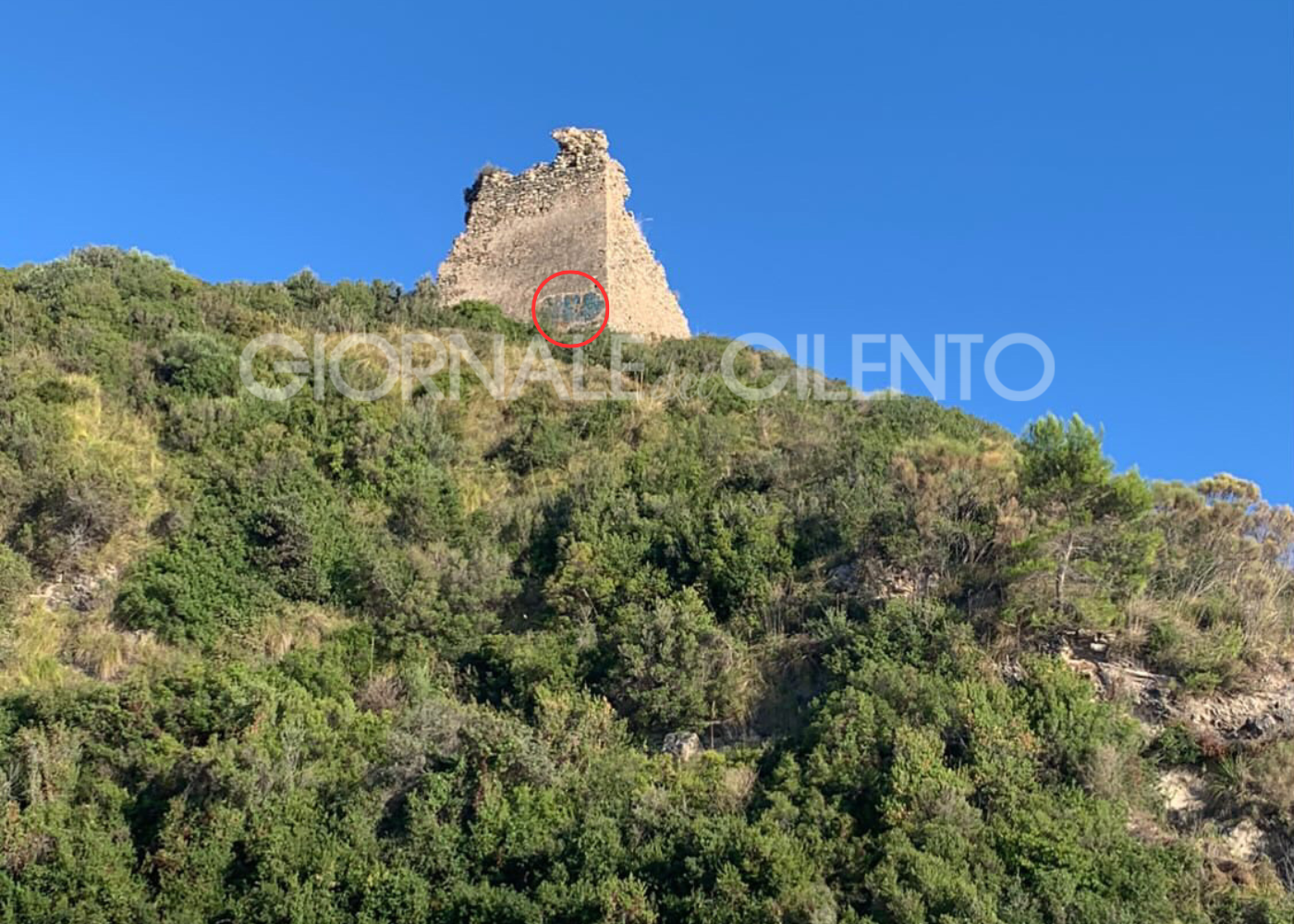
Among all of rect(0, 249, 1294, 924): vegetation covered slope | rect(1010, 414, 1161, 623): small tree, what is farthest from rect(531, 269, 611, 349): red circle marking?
rect(1010, 414, 1161, 623): small tree

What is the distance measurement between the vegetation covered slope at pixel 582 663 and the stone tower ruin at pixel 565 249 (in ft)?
22.6

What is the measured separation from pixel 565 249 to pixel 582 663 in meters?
13.4

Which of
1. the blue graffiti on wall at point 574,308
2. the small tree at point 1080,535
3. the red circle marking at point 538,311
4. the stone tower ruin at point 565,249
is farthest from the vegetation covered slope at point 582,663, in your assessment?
the stone tower ruin at point 565,249

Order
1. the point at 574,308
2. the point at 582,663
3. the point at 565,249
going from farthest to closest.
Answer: the point at 565,249 → the point at 574,308 → the point at 582,663

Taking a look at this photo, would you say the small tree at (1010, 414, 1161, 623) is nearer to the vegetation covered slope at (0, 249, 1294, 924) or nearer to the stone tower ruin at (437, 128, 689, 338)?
the vegetation covered slope at (0, 249, 1294, 924)

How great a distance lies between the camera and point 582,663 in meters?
11.6

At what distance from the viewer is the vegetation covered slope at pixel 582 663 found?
29.4 ft

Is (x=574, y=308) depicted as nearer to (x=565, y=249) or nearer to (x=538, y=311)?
(x=538, y=311)

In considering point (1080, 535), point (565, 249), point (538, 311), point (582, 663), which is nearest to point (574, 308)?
point (538, 311)

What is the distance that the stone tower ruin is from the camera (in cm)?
2253

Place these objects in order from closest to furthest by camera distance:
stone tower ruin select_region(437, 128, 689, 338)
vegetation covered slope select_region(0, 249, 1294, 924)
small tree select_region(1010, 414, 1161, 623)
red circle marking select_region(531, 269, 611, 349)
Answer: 1. vegetation covered slope select_region(0, 249, 1294, 924)
2. small tree select_region(1010, 414, 1161, 623)
3. red circle marking select_region(531, 269, 611, 349)
4. stone tower ruin select_region(437, 128, 689, 338)

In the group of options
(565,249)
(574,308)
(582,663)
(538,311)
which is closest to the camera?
(582,663)

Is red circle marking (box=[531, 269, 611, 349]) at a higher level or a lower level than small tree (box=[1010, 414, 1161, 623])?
higher

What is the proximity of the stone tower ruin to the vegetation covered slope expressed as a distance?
689 centimetres
